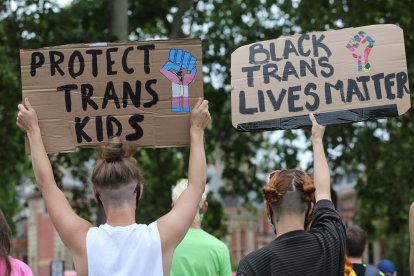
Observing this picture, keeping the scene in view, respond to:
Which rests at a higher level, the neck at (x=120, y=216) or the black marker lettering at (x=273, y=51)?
the black marker lettering at (x=273, y=51)

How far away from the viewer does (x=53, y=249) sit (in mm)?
64750

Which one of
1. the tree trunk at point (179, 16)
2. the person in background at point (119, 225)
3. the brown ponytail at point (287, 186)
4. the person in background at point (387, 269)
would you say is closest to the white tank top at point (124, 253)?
the person in background at point (119, 225)

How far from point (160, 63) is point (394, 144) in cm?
1278

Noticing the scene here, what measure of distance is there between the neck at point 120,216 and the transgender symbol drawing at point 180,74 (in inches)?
30.9

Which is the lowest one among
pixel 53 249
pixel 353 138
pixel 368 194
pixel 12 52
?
pixel 53 249

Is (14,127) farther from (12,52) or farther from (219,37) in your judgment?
(219,37)

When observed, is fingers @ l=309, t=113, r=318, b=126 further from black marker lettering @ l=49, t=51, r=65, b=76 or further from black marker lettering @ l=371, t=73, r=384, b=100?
black marker lettering @ l=49, t=51, r=65, b=76

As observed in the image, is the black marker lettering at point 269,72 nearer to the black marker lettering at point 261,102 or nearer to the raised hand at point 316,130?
the black marker lettering at point 261,102

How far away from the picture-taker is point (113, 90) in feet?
15.3

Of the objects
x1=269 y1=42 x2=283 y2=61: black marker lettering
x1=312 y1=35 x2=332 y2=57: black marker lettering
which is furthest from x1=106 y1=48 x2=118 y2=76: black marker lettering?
x1=312 y1=35 x2=332 y2=57: black marker lettering

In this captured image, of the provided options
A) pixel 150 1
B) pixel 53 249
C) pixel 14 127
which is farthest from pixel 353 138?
pixel 53 249

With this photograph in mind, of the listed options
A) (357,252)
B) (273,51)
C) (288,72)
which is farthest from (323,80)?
(357,252)

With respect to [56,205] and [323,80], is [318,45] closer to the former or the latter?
[323,80]

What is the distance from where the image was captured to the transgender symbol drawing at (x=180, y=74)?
14.9 ft
